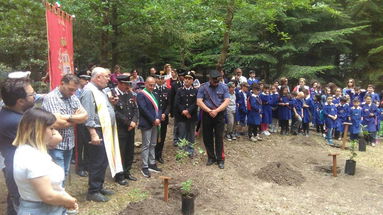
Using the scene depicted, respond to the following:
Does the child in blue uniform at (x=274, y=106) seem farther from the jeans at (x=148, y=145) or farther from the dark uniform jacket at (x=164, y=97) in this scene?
the jeans at (x=148, y=145)

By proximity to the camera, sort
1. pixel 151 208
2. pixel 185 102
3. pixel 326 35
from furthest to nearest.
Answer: pixel 326 35, pixel 185 102, pixel 151 208

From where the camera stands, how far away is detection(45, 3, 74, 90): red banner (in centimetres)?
525

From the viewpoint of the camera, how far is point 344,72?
19062 mm

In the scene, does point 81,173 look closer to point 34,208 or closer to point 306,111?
point 34,208

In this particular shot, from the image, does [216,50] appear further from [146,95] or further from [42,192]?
[42,192]

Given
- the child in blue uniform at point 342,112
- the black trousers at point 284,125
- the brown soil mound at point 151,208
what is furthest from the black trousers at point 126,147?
the child in blue uniform at point 342,112

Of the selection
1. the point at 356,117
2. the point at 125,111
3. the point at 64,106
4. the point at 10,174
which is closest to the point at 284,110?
the point at 356,117

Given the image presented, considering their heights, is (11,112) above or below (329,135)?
above

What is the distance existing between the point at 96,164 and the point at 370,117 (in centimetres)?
999

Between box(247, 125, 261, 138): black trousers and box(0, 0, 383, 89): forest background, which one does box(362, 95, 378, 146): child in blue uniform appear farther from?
box(247, 125, 261, 138): black trousers

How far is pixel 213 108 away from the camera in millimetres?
7367

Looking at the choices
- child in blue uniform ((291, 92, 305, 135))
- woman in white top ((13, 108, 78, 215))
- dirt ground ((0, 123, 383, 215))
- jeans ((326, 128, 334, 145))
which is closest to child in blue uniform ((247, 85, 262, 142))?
dirt ground ((0, 123, 383, 215))

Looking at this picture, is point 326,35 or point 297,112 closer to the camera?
point 297,112

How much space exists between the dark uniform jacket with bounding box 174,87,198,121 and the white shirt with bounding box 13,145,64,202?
5.34 metres
